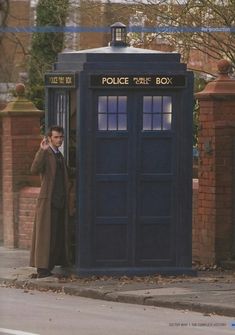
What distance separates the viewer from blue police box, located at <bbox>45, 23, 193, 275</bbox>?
13867mm

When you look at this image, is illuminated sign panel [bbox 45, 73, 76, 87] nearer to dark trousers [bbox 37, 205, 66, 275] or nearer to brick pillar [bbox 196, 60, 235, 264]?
dark trousers [bbox 37, 205, 66, 275]

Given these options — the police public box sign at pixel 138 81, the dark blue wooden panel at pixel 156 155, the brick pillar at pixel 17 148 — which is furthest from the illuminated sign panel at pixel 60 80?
the brick pillar at pixel 17 148

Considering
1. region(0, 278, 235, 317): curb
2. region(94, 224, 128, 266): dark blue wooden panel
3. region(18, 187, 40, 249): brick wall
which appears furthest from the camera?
region(18, 187, 40, 249): brick wall

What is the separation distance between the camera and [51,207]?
14.1 m

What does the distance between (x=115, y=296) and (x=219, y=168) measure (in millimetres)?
3358

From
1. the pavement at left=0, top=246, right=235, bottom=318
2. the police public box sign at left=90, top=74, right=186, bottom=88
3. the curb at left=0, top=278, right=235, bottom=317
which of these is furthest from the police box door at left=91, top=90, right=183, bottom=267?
the curb at left=0, top=278, right=235, bottom=317

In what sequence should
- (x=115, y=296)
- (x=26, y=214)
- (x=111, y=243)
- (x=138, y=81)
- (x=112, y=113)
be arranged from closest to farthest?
1. (x=115, y=296)
2. (x=138, y=81)
3. (x=112, y=113)
4. (x=111, y=243)
5. (x=26, y=214)

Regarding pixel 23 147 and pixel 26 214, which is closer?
pixel 26 214

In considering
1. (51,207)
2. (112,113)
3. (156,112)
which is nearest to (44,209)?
(51,207)

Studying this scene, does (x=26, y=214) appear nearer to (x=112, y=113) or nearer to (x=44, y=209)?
(x=44, y=209)

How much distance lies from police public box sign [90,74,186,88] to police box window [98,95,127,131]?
0.20 metres

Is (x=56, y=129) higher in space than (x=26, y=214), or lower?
higher

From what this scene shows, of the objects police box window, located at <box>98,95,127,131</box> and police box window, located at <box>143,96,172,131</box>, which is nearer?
police box window, located at <box>98,95,127,131</box>

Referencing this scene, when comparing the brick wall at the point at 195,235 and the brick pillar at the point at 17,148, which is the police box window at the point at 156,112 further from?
the brick pillar at the point at 17,148
